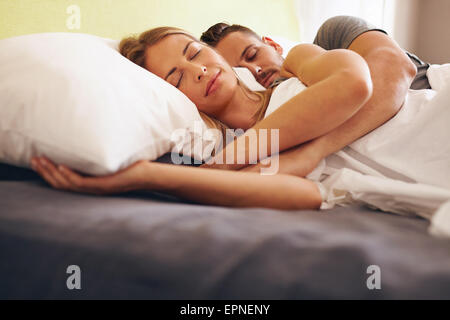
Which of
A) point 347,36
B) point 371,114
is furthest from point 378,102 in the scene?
point 347,36

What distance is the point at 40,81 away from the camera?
1.98 ft

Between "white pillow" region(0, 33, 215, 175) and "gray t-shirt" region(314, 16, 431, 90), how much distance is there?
713 mm

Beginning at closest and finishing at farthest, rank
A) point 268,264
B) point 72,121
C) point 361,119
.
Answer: point 268,264 < point 72,121 < point 361,119

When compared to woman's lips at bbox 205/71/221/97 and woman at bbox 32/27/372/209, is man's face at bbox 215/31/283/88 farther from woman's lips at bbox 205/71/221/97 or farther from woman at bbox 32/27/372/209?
woman's lips at bbox 205/71/221/97

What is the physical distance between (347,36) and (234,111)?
1.62 feet

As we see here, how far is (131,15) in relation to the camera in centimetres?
124

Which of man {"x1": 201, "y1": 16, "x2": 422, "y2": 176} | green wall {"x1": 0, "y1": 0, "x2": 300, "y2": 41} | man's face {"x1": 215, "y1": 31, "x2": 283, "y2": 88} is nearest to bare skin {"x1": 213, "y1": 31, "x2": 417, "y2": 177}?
man {"x1": 201, "y1": 16, "x2": 422, "y2": 176}

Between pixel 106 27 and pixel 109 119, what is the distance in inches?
28.7

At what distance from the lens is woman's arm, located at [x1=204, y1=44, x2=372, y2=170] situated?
A: 67cm

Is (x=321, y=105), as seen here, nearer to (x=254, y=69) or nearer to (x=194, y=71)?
(x=194, y=71)
